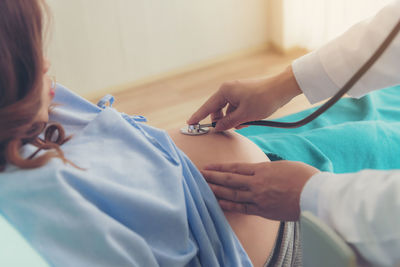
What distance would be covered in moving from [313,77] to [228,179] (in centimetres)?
37

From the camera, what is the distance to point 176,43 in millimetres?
2570

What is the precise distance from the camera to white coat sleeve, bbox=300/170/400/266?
1.79 feet

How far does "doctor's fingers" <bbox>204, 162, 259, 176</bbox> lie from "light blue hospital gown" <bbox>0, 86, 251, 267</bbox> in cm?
5

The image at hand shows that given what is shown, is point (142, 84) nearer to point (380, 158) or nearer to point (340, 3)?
point (340, 3)

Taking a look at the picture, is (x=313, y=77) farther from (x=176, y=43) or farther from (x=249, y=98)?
(x=176, y=43)

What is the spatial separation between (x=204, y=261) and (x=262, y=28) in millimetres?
2281

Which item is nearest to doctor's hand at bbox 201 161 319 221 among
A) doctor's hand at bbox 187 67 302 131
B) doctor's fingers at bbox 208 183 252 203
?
doctor's fingers at bbox 208 183 252 203

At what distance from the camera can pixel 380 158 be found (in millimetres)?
1166

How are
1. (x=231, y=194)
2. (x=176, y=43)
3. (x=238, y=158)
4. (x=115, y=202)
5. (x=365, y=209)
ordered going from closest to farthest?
1. (x=365, y=209)
2. (x=115, y=202)
3. (x=231, y=194)
4. (x=238, y=158)
5. (x=176, y=43)

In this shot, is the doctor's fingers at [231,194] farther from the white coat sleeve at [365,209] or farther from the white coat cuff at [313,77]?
the white coat cuff at [313,77]

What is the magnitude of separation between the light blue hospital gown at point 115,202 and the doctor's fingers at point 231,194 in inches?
0.7

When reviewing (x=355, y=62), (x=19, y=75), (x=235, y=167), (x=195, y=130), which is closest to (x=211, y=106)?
(x=195, y=130)

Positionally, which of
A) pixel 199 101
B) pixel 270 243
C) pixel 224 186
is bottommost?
pixel 199 101

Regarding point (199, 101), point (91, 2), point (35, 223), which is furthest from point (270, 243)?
point (91, 2)
